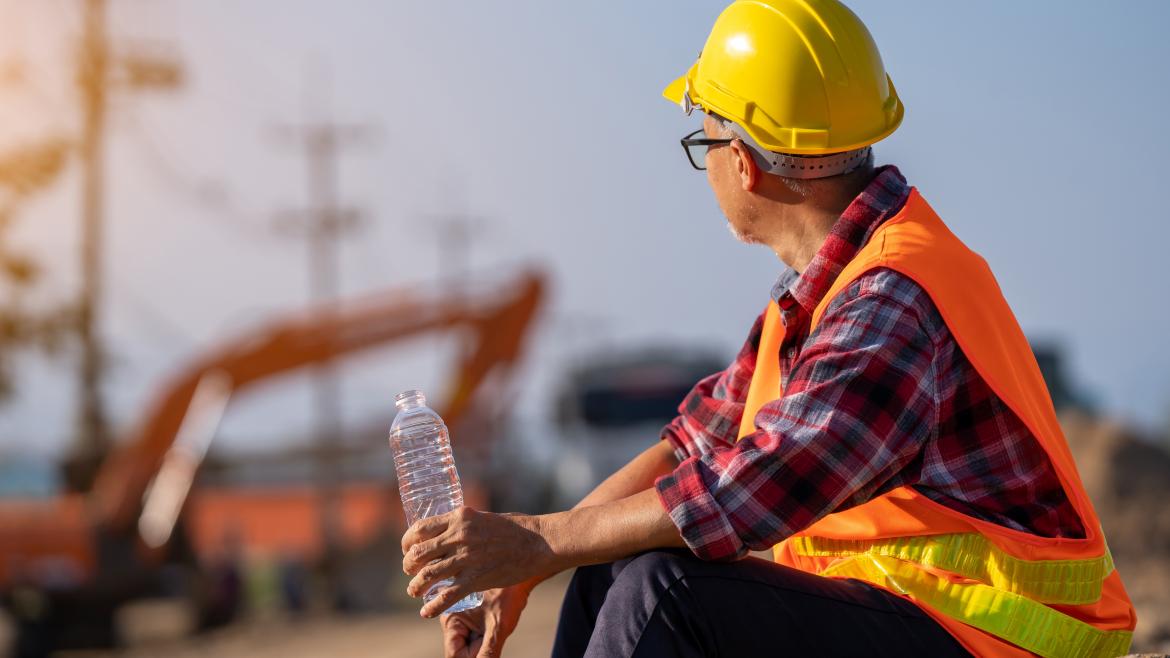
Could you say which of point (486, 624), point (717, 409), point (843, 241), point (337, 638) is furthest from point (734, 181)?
point (337, 638)

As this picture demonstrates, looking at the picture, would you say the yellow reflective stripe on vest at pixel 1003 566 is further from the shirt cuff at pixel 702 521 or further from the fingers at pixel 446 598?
the fingers at pixel 446 598

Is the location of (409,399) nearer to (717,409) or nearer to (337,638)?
(717,409)

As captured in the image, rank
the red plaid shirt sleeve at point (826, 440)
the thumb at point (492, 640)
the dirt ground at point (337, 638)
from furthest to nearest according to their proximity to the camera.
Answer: the dirt ground at point (337, 638), the thumb at point (492, 640), the red plaid shirt sleeve at point (826, 440)

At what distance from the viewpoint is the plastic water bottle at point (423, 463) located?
11.6ft

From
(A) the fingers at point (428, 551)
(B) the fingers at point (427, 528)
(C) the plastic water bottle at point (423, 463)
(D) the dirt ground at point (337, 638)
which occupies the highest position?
(B) the fingers at point (427, 528)

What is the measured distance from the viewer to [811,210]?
116 inches

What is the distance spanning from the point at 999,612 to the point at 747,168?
971mm

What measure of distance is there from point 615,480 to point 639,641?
919 millimetres

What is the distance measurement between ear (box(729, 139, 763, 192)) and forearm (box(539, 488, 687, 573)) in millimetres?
679

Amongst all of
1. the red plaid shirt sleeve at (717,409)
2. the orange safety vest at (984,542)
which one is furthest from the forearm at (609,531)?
the red plaid shirt sleeve at (717,409)

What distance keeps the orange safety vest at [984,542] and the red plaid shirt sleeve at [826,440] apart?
87 mm

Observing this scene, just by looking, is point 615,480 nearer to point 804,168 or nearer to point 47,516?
point 804,168

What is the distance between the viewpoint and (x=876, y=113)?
2.93 meters

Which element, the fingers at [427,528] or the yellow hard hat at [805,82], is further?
the yellow hard hat at [805,82]
